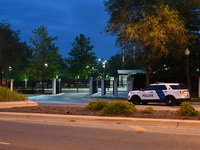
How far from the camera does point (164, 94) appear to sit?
22109 mm

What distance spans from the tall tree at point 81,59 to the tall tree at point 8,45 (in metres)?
14.6

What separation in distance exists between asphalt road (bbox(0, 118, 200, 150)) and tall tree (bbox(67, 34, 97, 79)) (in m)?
55.1

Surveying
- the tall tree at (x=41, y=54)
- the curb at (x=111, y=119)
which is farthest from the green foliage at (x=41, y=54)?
the curb at (x=111, y=119)

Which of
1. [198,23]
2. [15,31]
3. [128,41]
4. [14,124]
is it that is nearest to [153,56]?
[128,41]

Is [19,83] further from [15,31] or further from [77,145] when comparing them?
[77,145]

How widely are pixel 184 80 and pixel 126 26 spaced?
12.7m

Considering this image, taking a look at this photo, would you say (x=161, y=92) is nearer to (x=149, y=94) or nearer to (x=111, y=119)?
(x=149, y=94)

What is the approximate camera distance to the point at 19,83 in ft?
137

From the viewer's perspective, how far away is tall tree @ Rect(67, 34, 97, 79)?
66625mm

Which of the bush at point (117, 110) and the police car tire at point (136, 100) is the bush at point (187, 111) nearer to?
the bush at point (117, 110)

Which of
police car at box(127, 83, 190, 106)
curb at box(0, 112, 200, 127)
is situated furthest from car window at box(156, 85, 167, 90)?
curb at box(0, 112, 200, 127)

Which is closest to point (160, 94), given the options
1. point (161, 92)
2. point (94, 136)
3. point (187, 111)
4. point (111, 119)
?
point (161, 92)

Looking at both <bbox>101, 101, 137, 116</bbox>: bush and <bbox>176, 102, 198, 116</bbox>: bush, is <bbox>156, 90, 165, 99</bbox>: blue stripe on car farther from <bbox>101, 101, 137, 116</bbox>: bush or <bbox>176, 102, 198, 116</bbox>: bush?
<bbox>176, 102, 198, 116</bbox>: bush

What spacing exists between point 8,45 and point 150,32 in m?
35.6
